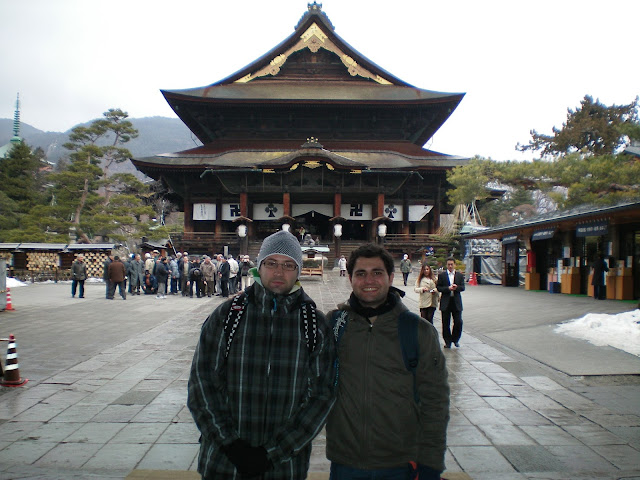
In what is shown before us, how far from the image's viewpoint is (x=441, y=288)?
806cm

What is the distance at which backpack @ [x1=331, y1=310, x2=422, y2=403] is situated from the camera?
224 cm

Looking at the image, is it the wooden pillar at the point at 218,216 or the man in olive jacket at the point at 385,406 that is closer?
the man in olive jacket at the point at 385,406

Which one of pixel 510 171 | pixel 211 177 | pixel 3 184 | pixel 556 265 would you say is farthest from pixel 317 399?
pixel 3 184

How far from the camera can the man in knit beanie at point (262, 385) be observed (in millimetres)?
2141

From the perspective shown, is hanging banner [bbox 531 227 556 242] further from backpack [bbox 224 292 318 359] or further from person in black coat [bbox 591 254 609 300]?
backpack [bbox 224 292 318 359]

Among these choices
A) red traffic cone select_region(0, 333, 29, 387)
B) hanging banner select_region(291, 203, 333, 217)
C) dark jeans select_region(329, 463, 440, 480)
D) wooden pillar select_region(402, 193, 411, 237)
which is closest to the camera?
dark jeans select_region(329, 463, 440, 480)

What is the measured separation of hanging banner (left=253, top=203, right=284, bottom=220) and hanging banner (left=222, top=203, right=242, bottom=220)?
45.5 inches

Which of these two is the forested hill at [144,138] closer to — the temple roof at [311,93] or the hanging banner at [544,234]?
the temple roof at [311,93]

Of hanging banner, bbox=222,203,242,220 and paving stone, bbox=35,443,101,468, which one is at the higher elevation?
hanging banner, bbox=222,203,242,220

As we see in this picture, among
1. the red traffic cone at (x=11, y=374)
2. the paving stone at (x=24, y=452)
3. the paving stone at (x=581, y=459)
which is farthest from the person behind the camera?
the red traffic cone at (x=11, y=374)

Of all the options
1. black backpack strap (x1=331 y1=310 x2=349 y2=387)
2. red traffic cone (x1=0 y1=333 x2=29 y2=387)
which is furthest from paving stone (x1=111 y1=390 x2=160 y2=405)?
black backpack strap (x1=331 y1=310 x2=349 y2=387)

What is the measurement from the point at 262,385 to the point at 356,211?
28558mm

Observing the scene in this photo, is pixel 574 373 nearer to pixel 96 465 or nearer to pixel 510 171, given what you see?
pixel 96 465

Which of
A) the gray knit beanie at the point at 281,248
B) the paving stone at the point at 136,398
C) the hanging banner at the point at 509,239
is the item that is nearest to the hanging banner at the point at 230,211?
the hanging banner at the point at 509,239
